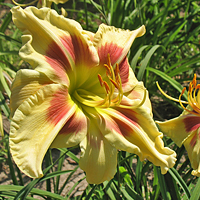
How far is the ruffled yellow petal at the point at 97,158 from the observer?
909 mm

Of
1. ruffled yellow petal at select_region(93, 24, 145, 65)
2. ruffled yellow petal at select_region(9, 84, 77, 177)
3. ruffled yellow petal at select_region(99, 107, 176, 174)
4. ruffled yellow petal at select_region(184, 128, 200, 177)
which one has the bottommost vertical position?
ruffled yellow petal at select_region(184, 128, 200, 177)

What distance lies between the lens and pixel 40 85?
855 millimetres

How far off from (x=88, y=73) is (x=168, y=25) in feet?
5.69

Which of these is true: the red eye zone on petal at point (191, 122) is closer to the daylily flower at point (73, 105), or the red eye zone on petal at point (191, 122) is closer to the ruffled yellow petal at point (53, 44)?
the daylily flower at point (73, 105)

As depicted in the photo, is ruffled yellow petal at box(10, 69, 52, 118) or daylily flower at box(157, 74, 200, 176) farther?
daylily flower at box(157, 74, 200, 176)

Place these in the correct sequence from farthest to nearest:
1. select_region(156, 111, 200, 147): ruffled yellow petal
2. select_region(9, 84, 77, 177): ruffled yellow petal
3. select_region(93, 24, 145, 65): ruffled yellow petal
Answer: select_region(156, 111, 200, 147): ruffled yellow petal, select_region(93, 24, 145, 65): ruffled yellow petal, select_region(9, 84, 77, 177): ruffled yellow petal

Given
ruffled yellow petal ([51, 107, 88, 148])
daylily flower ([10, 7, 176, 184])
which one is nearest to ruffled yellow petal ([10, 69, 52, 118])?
daylily flower ([10, 7, 176, 184])

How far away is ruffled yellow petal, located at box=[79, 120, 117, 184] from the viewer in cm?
91

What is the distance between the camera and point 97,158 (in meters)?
0.92

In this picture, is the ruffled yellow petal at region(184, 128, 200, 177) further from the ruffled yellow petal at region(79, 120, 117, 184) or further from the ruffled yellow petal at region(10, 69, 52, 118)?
the ruffled yellow petal at region(10, 69, 52, 118)

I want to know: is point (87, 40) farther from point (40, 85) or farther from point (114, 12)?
point (114, 12)

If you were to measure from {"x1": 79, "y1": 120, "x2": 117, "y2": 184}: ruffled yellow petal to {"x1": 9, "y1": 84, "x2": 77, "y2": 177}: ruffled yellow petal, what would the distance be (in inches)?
5.4

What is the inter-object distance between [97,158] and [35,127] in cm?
27

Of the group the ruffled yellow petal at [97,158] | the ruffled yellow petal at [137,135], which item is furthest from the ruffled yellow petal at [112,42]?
the ruffled yellow petal at [97,158]
